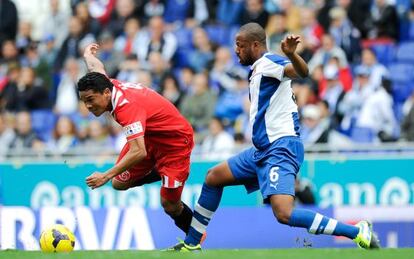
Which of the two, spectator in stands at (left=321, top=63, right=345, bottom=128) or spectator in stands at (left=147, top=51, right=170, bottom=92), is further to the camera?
spectator in stands at (left=147, top=51, right=170, bottom=92)

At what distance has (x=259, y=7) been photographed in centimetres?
2011

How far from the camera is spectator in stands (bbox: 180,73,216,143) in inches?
729

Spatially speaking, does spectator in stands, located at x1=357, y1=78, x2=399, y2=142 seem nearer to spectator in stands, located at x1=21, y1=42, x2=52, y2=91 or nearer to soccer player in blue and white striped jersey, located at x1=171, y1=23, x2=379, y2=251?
spectator in stands, located at x1=21, y1=42, x2=52, y2=91

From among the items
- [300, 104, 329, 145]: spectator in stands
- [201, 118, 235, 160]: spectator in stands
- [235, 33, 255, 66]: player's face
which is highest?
[235, 33, 255, 66]: player's face

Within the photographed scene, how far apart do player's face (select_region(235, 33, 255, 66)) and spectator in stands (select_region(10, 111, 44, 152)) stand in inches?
341

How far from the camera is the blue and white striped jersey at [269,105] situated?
10938 millimetres

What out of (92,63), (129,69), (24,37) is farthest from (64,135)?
(92,63)

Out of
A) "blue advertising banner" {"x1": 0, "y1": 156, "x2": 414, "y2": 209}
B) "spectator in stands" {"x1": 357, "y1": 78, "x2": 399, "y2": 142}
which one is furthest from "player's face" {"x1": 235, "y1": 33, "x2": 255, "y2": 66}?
"spectator in stands" {"x1": 357, "y1": 78, "x2": 399, "y2": 142}

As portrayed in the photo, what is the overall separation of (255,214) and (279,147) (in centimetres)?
345

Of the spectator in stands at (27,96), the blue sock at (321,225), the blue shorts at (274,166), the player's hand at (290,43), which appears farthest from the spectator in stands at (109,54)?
the player's hand at (290,43)

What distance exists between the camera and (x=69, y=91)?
67.5 feet

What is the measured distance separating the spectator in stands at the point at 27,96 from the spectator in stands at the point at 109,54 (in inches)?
48.5

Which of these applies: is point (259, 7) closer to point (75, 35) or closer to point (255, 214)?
point (75, 35)

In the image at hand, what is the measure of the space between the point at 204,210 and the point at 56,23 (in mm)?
11811
